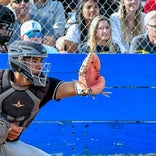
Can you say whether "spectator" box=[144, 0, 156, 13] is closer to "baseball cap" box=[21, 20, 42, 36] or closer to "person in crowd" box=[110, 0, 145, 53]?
"person in crowd" box=[110, 0, 145, 53]

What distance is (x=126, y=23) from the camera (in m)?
6.23

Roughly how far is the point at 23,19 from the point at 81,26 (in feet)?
1.96

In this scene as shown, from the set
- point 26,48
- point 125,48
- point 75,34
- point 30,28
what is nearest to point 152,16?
point 125,48

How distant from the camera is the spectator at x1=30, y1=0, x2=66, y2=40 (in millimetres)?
6266

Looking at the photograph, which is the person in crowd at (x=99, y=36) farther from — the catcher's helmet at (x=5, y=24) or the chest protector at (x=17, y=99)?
the chest protector at (x=17, y=99)

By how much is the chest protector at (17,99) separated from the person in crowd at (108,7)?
2024 mm

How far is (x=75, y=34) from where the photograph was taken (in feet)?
20.3

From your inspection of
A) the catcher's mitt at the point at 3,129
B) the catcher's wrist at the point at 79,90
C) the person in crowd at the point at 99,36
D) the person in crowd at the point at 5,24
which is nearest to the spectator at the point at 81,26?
the person in crowd at the point at 99,36

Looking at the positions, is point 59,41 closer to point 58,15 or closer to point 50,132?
point 58,15

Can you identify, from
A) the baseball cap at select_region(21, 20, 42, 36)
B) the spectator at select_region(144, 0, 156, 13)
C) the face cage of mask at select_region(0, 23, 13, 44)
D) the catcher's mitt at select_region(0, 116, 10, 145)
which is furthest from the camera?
the spectator at select_region(144, 0, 156, 13)

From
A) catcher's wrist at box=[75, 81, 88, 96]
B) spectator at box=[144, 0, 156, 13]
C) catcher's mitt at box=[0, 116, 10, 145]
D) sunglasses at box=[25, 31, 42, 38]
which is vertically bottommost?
catcher's mitt at box=[0, 116, 10, 145]

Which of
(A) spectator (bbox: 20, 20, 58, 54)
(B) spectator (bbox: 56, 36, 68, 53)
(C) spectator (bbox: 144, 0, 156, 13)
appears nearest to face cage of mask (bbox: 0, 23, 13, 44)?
(A) spectator (bbox: 20, 20, 58, 54)

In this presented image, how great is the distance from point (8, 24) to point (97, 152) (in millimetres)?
1704

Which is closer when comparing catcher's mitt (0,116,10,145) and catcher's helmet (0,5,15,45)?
catcher's mitt (0,116,10,145)
